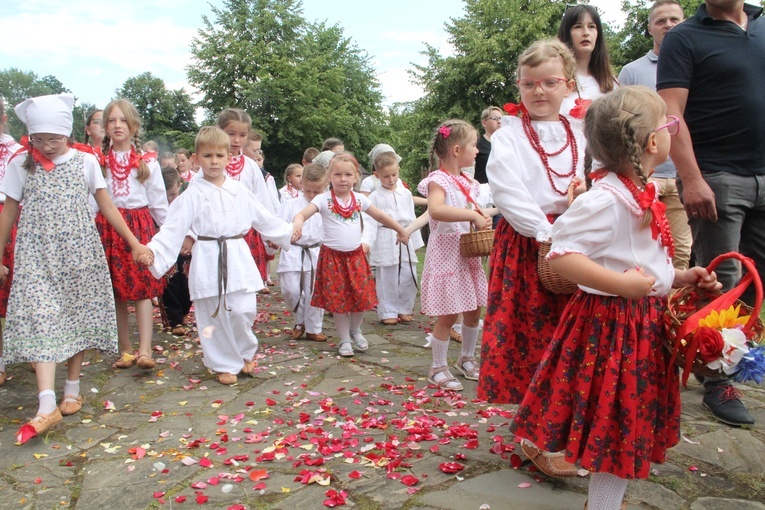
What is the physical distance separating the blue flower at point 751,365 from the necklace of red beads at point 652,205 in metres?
0.50

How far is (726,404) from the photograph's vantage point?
3924mm

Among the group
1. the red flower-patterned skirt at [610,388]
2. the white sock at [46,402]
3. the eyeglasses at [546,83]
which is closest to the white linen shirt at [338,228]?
the white sock at [46,402]

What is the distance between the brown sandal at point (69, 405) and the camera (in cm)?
438

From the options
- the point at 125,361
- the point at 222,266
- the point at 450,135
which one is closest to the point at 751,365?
the point at 450,135

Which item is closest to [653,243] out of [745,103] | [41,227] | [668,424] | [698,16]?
[668,424]

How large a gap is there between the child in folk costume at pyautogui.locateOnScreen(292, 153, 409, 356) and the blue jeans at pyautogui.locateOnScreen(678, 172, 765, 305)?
2.77 meters

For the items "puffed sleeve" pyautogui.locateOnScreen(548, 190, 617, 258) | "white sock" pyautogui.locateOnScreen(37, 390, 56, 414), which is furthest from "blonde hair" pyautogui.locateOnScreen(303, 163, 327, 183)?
"puffed sleeve" pyautogui.locateOnScreen(548, 190, 617, 258)

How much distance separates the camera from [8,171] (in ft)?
14.5

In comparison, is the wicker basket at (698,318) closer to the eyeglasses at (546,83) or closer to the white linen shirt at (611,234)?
the white linen shirt at (611,234)

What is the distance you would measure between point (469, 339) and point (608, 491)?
2506mm

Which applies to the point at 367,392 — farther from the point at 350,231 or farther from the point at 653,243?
the point at 653,243

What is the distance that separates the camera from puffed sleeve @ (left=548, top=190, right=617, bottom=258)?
2457 millimetres

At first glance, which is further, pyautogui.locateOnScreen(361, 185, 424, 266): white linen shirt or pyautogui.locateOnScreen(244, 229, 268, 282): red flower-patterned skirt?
pyautogui.locateOnScreen(361, 185, 424, 266): white linen shirt

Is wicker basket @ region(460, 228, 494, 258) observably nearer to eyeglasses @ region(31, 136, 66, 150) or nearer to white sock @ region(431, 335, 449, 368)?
white sock @ region(431, 335, 449, 368)
